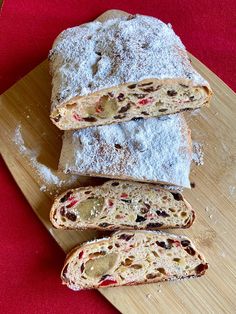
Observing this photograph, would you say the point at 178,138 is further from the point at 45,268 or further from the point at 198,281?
the point at 45,268

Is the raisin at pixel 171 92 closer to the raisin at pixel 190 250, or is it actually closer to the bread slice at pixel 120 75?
the bread slice at pixel 120 75

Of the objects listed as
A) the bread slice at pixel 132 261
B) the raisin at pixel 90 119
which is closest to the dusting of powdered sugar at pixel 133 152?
the raisin at pixel 90 119

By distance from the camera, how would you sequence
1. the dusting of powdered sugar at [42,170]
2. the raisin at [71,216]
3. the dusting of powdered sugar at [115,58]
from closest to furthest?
the dusting of powdered sugar at [115,58] < the raisin at [71,216] < the dusting of powdered sugar at [42,170]

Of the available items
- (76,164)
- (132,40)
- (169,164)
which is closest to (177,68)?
(132,40)

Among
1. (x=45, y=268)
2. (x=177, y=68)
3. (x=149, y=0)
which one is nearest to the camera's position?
(x=177, y=68)

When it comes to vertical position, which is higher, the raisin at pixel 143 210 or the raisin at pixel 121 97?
the raisin at pixel 121 97

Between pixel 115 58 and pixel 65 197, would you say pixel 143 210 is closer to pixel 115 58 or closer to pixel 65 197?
pixel 65 197
